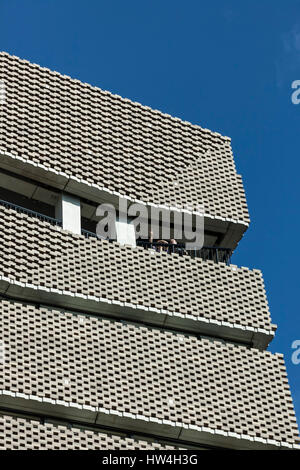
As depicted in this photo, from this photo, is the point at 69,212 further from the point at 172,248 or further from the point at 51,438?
the point at 51,438

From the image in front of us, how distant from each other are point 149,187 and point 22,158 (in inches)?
215

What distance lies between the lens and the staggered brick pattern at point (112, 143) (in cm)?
5112

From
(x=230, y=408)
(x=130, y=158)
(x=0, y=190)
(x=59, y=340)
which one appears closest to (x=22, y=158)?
(x=0, y=190)

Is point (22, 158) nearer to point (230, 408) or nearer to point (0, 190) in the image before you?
point (0, 190)

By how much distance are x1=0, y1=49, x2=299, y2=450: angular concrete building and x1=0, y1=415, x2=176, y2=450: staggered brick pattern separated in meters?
0.06

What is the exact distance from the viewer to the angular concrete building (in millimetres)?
43281

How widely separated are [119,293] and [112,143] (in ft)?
25.7

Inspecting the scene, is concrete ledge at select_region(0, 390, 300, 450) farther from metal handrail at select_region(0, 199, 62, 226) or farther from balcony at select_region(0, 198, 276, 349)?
metal handrail at select_region(0, 199, 62, 226)

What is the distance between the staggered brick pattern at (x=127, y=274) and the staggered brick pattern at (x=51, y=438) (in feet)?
19.0

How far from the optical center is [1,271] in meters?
45.6

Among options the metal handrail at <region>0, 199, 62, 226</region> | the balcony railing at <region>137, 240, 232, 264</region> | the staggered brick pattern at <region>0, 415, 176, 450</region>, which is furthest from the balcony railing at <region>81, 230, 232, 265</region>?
the staggered brick pattern at <region>0, 415, 176, 450</region>

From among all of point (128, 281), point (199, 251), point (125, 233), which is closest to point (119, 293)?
point (128, 281)

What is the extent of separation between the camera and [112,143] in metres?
53.2

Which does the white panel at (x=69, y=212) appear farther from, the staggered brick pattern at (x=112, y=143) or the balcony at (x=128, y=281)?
the staggered brick pattern at (x=112, y=143)
